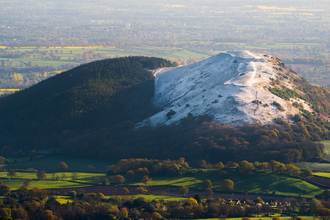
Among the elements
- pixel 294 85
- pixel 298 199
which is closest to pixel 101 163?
pixel 298 199

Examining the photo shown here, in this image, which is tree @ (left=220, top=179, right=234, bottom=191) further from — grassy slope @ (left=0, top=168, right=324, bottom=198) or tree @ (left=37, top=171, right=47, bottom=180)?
tree @ (left=37, top=171, right=47, bottom=180)

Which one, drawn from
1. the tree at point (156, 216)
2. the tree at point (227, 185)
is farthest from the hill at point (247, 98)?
the tree at point (156, 216)

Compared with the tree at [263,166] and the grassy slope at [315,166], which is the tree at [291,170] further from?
the grassy slope at [315,166]

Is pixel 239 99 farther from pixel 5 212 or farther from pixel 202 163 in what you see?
pixel 5 212

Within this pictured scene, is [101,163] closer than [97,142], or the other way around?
[101,163]

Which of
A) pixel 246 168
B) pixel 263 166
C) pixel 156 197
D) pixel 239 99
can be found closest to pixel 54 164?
pixel 156 197

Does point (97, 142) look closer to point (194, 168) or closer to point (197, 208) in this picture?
point (194, 168)
